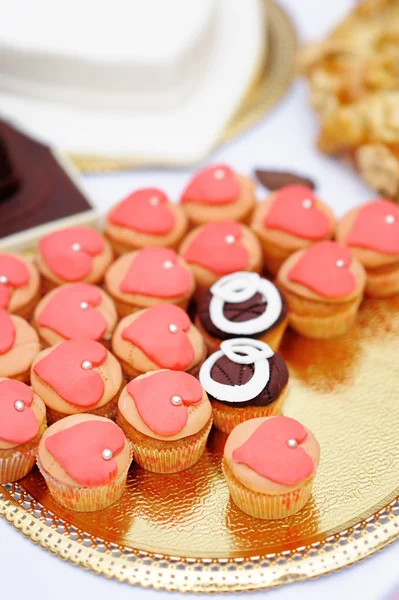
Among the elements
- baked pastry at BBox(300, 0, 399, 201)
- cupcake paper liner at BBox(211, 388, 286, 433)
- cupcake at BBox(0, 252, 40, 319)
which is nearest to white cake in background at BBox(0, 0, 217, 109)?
baked pastry at BBox(300, 0, 399, 201)

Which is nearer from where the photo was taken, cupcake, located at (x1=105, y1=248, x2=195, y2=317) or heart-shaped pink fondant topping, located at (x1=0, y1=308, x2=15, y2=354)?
heart-shaped pink fondant topping, located at (x1=0, y1=308, x2=15, y2=354)

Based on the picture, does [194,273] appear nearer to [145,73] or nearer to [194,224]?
[194,224]

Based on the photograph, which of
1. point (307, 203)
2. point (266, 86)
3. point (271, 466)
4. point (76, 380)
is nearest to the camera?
point (271, 466)

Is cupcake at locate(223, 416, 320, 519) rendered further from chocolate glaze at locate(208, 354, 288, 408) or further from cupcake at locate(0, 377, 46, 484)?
cupcake at locate(0, 377, 46, 484)

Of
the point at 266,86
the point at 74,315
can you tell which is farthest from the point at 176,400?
the point at 266,86

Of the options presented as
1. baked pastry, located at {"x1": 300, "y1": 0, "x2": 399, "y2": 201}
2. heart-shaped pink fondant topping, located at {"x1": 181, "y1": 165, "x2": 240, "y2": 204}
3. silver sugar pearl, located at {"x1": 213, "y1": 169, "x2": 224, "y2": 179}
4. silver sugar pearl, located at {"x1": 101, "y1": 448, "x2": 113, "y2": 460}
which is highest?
baked pastry, located at {"x1": 300, "y1": 0, "x2": 399, "y2": 201}

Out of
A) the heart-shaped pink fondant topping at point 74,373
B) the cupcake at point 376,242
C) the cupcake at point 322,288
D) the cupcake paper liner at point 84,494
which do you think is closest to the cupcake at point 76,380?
the heart-shaped pink fondant topping at point 74,373

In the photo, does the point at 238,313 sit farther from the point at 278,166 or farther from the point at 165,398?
the point at 278,166
